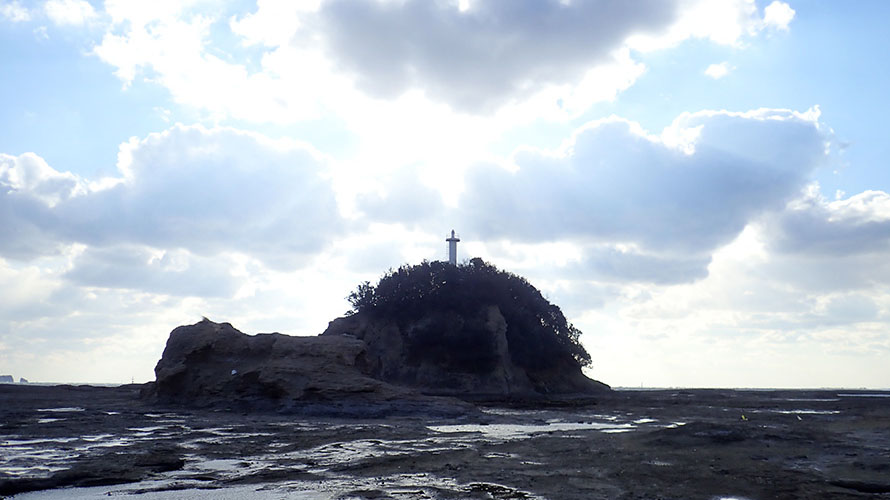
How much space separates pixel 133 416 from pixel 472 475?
14778 mm

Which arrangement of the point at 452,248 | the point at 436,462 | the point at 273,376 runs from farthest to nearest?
the point at 452,248 → the point at 273,376 → the point at 436,462

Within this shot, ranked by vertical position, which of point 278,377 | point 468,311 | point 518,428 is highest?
point 468,311

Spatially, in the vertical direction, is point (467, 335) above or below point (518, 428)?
above

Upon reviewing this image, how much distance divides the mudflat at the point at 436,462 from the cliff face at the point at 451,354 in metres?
33.9

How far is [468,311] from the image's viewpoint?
5391 cm

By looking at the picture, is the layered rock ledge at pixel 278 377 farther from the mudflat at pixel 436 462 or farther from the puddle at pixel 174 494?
the puddle at pixel 174 494

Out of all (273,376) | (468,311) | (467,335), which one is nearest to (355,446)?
(273,376)

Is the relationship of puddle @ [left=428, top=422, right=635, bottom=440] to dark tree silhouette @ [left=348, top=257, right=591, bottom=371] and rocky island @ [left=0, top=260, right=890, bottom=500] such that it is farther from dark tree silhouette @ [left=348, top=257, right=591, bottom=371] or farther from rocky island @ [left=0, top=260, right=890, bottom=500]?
dark tree silhouette @ [left=348, top=257, right=591, bottom=371]

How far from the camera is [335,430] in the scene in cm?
1576

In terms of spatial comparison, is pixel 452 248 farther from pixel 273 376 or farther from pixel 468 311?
pixel 273 376

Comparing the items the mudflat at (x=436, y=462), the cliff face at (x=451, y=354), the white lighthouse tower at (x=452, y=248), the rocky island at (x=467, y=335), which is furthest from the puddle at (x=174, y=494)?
the white lighthouse tower at (x=452, y=248)

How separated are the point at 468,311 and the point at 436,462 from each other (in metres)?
44.0

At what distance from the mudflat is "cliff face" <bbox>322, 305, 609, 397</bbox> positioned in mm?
33921

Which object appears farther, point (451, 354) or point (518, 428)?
point (451, 354)
